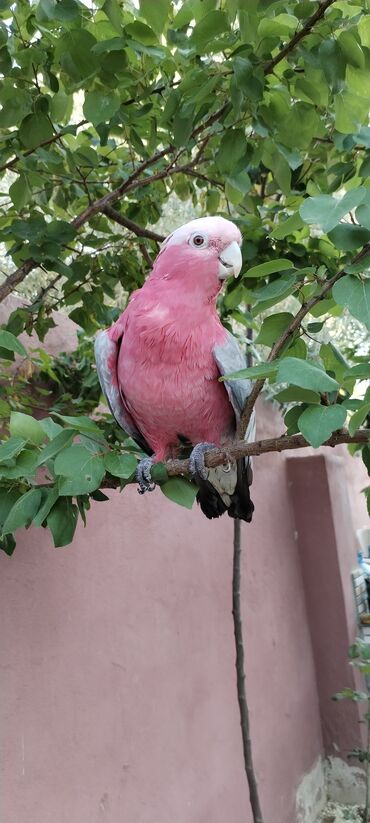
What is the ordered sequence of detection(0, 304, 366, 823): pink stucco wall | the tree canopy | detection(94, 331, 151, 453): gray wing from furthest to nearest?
detection(0, 304, 366, 823): pink stucco wall, detection(94, 331, 151, 453): gray wing, the tree canopy

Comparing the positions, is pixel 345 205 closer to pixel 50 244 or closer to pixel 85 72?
pixel 85 72

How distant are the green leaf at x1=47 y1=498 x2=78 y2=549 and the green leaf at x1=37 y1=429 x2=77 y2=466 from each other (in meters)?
0.12

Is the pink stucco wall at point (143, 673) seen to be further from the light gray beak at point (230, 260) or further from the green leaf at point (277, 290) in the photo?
the green leaf at point (277, 290)

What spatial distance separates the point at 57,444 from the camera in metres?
0.86

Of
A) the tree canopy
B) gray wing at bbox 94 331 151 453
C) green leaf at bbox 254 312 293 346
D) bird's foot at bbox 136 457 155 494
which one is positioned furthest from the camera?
gray wing at bbox 94 331 151 453

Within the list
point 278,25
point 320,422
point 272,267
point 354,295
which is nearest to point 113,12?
point 278,25

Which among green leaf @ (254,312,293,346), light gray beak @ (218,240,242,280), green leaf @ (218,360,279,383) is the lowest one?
green leaf @ (218,360,279,383)

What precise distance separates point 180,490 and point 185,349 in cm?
27

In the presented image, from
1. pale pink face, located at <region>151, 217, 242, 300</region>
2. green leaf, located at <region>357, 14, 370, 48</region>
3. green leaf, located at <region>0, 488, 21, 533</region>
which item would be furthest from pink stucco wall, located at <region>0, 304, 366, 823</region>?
green leaf, located at <region>357, 14, 370, 48</region>

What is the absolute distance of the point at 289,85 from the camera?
46.6 inches

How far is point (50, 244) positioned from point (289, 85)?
584 mm

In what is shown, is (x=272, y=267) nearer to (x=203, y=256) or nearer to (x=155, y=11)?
(x=203, y=256)

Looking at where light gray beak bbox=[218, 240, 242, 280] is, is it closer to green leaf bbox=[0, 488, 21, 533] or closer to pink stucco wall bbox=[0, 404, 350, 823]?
green leaf bbox=[0, 488, 21, 533]

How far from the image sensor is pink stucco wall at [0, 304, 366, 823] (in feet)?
5.31
